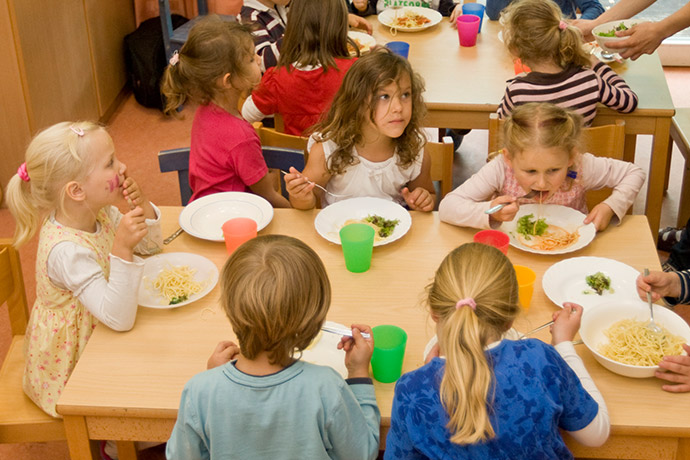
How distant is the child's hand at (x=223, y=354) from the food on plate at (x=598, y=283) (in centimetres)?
88

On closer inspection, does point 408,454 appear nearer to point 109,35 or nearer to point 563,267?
point 563,267

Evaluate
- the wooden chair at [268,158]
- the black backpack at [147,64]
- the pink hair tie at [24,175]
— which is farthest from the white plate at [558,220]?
the black backpack at [147,64]

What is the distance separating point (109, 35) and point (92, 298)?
333 cm

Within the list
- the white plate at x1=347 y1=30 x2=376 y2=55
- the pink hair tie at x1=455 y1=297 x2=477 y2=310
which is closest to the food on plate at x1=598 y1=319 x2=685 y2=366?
A: the pink hair tie at x1=455 y1=297 x2=477 y2=310

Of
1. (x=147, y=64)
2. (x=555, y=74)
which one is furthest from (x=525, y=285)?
(x=147, y=64)

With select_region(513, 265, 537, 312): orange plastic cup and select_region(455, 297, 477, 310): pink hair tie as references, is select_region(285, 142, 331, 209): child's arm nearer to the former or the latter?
select_region(513, 265, 537, 312): orange plastic cup

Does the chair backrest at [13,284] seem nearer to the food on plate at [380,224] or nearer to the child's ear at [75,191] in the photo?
the child's ear at [75,191]

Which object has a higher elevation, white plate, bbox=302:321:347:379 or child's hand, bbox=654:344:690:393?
child's hand, bbox=654:344:690:393

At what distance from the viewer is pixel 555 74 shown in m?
2.81

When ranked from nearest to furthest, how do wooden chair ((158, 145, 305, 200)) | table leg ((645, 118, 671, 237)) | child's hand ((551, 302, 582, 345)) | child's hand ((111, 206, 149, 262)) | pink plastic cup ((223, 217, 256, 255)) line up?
child's hand ((551, 302, 582, 345)), child's hand ((111, 206, 149, 262)), pink plastic cup ((223, 217, 256, 255)), wooden chair ((158, 145, 305, 200)), table leg ((645, 118, 671, 237))

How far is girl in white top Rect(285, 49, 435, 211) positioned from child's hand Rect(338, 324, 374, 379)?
28.0 inches

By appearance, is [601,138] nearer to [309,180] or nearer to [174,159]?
[309,180]

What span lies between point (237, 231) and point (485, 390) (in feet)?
3.08

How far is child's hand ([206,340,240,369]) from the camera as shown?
1.64 m
